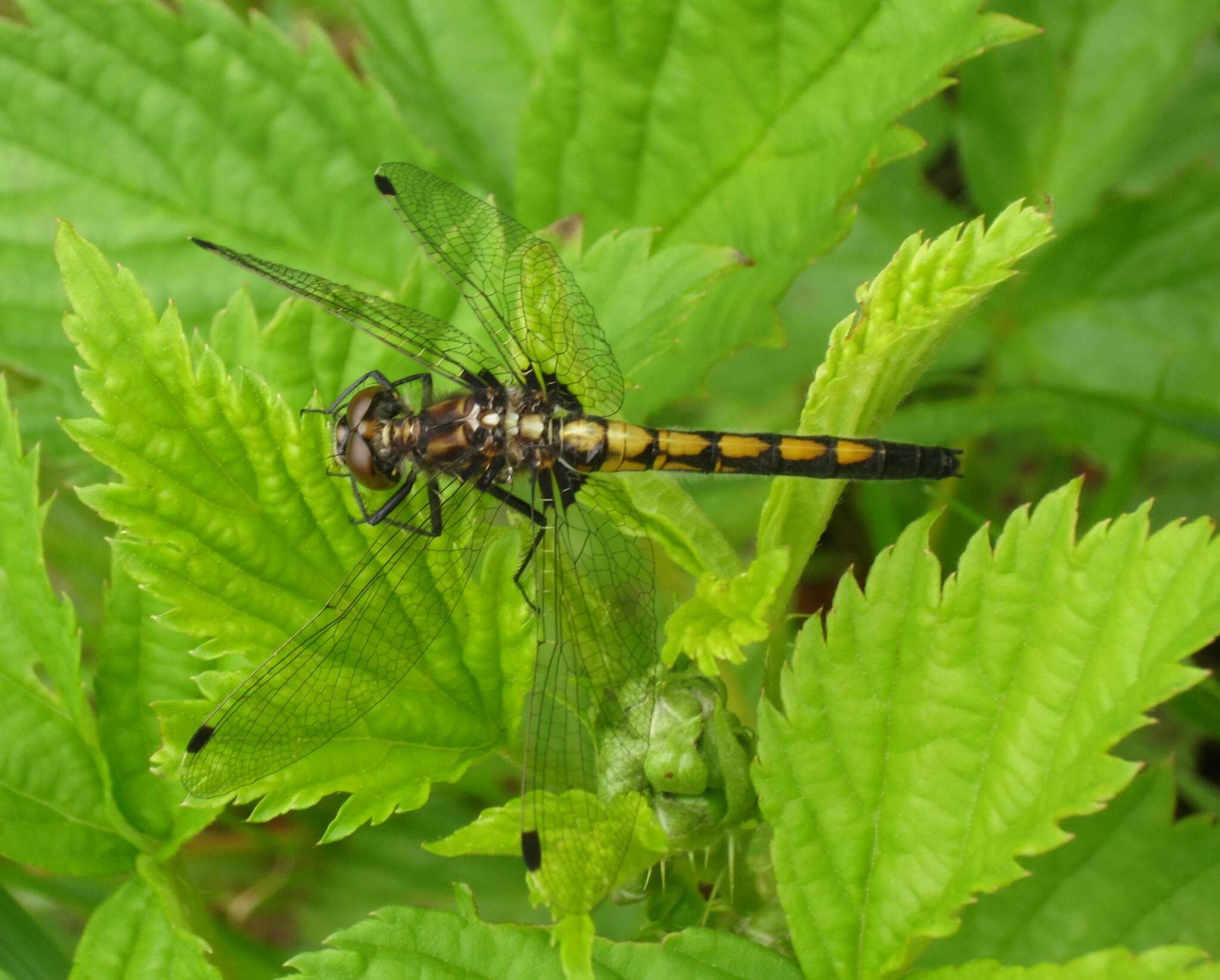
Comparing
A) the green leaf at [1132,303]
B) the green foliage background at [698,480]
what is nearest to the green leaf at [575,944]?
the green foliage background at [698,480]

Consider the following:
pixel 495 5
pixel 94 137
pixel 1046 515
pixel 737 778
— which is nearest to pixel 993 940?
pixel 737 778

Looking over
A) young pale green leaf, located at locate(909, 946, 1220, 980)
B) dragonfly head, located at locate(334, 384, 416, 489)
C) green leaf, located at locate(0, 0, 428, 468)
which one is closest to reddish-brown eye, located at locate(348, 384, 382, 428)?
dragonfly head, located at locate(334, 384, 416, 489)

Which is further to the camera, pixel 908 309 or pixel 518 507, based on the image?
pixel 518 507

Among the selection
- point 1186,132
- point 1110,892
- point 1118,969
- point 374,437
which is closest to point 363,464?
point 374,437

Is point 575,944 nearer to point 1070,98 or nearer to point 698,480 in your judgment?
point 698,480

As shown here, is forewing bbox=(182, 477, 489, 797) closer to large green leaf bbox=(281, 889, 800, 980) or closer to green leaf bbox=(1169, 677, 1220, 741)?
large green leaf bbox=(281, 889, 800, 980)

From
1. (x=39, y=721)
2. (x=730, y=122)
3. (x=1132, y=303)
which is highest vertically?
(x=1132, y=303)

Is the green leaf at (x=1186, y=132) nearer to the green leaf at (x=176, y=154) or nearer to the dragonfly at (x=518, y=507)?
the dragonfly at (x=518, y=507)
